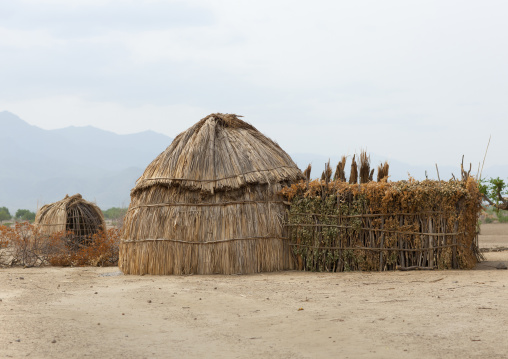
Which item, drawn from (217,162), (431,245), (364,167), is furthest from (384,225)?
(217,162)

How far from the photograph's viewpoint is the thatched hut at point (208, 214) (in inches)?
424

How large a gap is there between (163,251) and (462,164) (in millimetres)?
5925

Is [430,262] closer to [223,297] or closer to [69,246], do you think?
[223,297]

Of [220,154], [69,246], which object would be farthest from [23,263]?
[220,154]

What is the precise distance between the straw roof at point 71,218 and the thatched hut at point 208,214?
4843 mm

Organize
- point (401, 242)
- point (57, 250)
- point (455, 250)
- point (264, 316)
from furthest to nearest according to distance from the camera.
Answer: point (57, 250) → point (401, 242) → point (455, 250) → point (264, 316)

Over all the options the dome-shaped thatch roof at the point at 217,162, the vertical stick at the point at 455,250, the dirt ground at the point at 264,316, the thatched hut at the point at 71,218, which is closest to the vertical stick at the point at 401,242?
the dirt ground at the point at 264,316

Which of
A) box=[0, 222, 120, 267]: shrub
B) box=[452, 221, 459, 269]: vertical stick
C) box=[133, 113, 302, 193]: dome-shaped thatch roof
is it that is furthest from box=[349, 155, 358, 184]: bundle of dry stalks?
box=[0, 222, 120, 267]: shrub

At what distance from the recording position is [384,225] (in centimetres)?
1052

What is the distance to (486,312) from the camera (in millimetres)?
6691

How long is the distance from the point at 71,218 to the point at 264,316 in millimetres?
10699

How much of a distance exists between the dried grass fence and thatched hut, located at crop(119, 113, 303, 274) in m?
0.55

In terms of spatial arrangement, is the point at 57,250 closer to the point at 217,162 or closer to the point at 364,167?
the point at 217,162

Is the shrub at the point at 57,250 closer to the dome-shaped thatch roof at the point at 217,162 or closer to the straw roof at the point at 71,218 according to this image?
the straw roof at the point at 71,218
